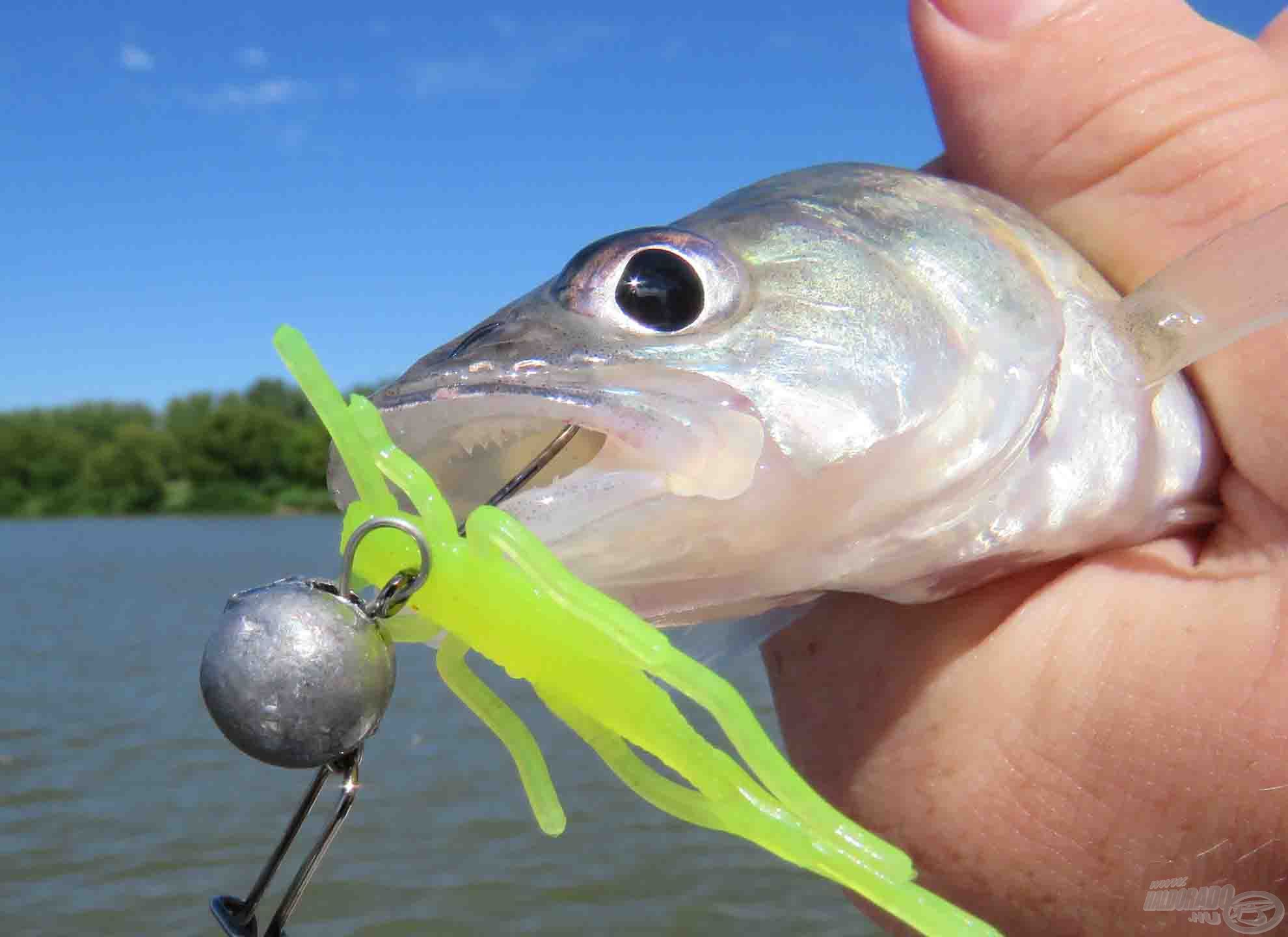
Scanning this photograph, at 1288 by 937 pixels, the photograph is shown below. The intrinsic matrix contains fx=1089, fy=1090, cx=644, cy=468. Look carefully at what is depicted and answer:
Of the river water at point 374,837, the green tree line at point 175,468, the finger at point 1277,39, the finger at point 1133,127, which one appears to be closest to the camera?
Result: the finger at point 1133,127

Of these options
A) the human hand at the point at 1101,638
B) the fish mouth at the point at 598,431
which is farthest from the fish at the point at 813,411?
the human hand at the point at 1101,638

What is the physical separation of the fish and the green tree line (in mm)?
53303

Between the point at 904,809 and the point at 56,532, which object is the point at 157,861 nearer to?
the point at 904,809

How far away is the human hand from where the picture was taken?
161cm

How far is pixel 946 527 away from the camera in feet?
5.19

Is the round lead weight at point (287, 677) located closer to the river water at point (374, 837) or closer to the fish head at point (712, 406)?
the fish head at point (712, 406)

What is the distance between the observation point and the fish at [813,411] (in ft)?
4.60

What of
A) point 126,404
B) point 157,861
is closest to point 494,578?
point 157,861

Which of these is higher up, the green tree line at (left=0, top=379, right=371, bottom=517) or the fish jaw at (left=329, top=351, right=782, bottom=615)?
the fish jaw at (left=329, top=351, right=782, bottom=615)

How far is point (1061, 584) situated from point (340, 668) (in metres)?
1.17

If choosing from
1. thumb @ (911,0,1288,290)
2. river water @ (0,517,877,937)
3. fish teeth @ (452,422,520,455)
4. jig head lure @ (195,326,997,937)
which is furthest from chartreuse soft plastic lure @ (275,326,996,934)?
river water @ (0,517,877,937)

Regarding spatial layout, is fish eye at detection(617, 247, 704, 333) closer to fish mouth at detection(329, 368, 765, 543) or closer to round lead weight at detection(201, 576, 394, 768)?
fish mouth at detection(329, 368, 765, 543)

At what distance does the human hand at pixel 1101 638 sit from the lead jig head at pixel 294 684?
1013 millimetres

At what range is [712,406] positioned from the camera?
4.71ft
